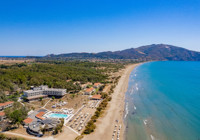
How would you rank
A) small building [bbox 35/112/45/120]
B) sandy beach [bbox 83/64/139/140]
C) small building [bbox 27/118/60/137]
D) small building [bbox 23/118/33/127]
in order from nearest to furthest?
1. small building [bbox 27/118/60/137]
2. sandy beach [bbox 83/64/139/140]
3. small building [bbox 23/118/33/127]
4. small building [bbox 35/112/45/120]

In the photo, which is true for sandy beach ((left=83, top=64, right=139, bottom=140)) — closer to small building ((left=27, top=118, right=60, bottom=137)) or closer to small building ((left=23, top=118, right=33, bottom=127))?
small building ((left=27, top=118, right=60, bottom=137))

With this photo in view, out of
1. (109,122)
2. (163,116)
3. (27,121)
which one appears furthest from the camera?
(163,116)

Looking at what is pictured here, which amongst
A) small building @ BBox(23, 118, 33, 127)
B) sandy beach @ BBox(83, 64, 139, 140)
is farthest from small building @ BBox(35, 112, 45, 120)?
sandy beach @ BBox(83, 64, 139, 140)

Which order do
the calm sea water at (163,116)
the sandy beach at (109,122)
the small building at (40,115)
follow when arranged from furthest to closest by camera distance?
the small building at (40,115) < the calm sea water at (163,116) < the sandy beach at (109,122)

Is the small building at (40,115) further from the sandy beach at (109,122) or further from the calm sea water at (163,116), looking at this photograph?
the calm sea water at (163,116)

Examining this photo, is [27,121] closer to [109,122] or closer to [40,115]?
[40,115]

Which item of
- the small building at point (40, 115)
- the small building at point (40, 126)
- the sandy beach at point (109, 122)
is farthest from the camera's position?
the small building at point (40, 115)

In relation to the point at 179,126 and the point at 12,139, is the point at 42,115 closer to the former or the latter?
the point at 12,139

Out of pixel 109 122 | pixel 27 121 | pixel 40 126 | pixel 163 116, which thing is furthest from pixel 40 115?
pixel 163 116

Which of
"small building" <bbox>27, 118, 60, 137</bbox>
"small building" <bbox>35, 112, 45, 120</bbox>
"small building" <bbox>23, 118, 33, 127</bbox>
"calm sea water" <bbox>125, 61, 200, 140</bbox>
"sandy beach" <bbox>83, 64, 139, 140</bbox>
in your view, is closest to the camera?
"small building" <bbox>27, 118, 60, 137</bbox>

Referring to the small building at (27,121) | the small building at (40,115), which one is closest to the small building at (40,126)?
the small building at (27,121)

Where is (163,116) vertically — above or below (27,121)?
below

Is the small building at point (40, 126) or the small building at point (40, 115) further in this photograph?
the small building at point (40, 115)
